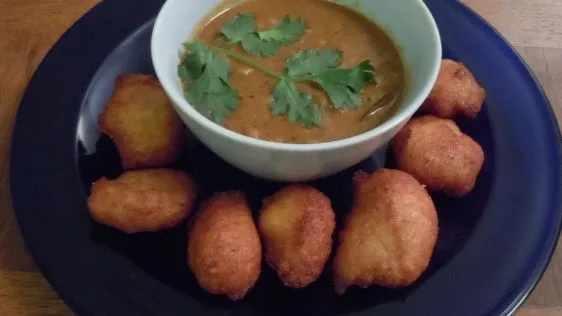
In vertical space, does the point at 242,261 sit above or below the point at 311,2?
below

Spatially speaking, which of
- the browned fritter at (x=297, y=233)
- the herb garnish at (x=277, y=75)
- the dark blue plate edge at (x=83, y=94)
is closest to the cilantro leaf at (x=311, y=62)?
the herb garnish at (x=277, y=75)

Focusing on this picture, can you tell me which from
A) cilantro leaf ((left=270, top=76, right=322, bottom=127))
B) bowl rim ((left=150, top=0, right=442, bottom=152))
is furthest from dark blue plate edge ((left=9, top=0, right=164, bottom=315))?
cilantro leaf ((left=270, top=76, right=322, bottom=127))

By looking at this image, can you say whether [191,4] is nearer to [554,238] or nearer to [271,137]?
[271,137]

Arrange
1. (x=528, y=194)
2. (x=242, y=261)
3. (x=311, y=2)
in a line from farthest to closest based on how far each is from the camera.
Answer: (x=311, y=2) → (x=528, y=194) → (x=242, y=261)

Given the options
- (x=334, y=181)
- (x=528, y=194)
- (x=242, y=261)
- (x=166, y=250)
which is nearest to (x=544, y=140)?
(x=528, y=194)

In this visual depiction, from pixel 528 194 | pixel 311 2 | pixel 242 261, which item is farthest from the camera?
pixel 311 2

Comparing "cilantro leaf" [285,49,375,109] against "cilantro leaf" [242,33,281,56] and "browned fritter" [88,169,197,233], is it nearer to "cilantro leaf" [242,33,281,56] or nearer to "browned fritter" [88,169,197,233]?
"cilantro leaf" [242,33,281,56]
